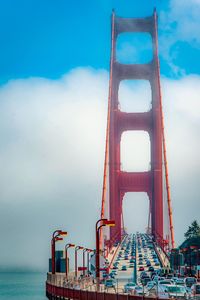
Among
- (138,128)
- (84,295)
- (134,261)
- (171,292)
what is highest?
(138,128)

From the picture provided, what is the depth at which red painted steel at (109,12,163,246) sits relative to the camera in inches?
2918

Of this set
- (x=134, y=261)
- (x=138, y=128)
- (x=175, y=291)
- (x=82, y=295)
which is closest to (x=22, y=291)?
(x=138, y=128)

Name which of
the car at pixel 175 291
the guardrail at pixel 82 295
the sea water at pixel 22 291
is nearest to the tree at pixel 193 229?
the sea water at pixel 22 291

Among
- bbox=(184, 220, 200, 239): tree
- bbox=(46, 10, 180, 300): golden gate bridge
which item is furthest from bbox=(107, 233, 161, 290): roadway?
bbox=(184, 220, 200, 239): tree

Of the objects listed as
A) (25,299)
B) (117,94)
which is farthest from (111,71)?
(25,299)

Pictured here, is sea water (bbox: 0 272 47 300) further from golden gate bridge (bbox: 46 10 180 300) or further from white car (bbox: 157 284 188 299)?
white car (bbox: 157 284 188 299)

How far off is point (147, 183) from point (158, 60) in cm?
1427

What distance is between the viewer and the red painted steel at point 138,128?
243 ft

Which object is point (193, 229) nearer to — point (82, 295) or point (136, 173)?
point (136, 173)

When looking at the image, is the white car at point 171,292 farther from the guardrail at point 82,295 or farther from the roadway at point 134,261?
the roadway at point 134,261

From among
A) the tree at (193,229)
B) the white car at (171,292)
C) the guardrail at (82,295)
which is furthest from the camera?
the tree at (193,229)

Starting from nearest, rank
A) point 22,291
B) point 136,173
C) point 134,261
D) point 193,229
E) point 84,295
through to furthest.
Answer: point 84,295
point 134,261
point 136,173
point 22,291
point 193,229

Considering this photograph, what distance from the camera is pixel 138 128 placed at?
76.4 m

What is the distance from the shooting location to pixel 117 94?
80750 millimetres
